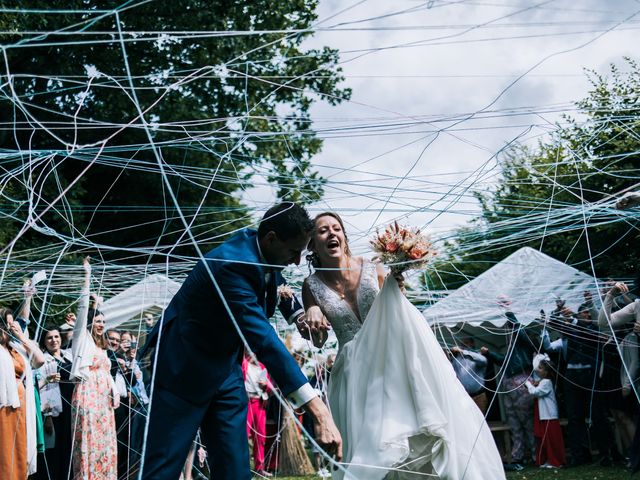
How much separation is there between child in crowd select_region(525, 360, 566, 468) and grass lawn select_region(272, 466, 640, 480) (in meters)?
0.48

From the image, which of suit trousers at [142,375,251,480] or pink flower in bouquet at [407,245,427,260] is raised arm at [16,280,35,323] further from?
pink flower in bouquet at [407,245,427,260]

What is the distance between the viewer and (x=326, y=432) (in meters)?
3.40

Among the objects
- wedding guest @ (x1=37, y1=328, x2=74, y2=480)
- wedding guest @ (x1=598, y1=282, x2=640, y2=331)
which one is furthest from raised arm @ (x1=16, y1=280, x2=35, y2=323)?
wedding guest @ (x1=598, y1=282, x2=640, y2=331)

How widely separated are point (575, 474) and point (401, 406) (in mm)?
5887

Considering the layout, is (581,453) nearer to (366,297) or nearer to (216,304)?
(366,297)

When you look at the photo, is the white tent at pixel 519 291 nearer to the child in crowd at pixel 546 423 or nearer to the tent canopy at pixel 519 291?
the tent canopy at pixel 519 291

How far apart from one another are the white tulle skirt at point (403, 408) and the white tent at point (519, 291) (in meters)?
6.60

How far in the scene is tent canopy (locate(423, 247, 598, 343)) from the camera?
1189 centimetres

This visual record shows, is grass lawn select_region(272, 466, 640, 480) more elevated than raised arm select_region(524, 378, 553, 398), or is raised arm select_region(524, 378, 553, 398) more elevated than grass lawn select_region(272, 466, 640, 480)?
raised arm select_region(524, 378, 553, 398)

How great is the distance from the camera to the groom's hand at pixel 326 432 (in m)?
3.40

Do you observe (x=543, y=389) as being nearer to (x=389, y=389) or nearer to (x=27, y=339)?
(x=27, y=339)

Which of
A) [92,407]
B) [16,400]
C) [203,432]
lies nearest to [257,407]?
[92,407]

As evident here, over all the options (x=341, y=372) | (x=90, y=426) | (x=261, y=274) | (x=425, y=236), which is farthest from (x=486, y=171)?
(x=90, y=426)

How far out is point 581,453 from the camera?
10961 mm
